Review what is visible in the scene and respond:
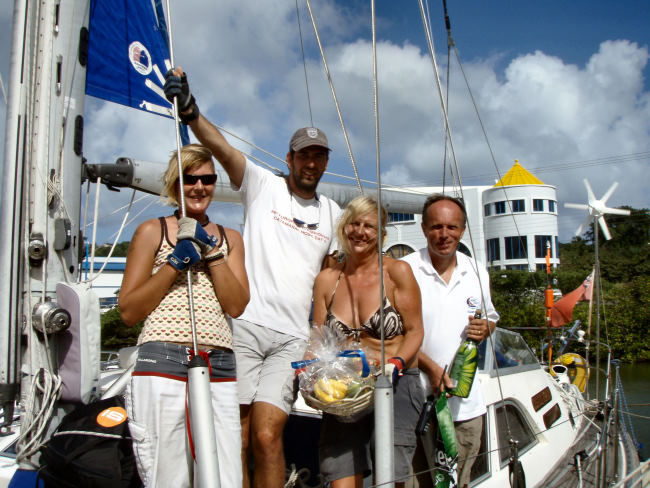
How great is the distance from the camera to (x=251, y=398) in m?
2.51

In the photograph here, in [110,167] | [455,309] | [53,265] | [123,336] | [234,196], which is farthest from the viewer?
[123,336]

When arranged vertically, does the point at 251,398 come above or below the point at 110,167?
below

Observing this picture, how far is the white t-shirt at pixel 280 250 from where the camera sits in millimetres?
2674

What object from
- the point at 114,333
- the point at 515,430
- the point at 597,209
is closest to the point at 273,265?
the point at 515,430

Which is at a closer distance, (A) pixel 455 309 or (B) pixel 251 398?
(B) pixel 251 398

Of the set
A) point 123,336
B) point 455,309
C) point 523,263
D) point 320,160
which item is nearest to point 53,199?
point 320,160

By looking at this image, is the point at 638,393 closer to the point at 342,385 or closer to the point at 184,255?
the point at 342,385

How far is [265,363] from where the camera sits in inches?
103

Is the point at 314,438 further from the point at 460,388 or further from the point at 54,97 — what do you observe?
the point at 54,97

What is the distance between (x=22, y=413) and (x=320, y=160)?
2013 mm

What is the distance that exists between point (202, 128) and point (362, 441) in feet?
5.58

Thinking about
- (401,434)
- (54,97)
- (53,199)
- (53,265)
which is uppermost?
(54,97)

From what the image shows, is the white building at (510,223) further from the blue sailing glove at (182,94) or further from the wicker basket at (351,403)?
the wicker basket at (351,403)

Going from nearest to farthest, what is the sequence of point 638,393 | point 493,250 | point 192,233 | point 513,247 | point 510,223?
point 192,233 → point 638,393 → point 510,223 → point 513,247 → point 493,250
